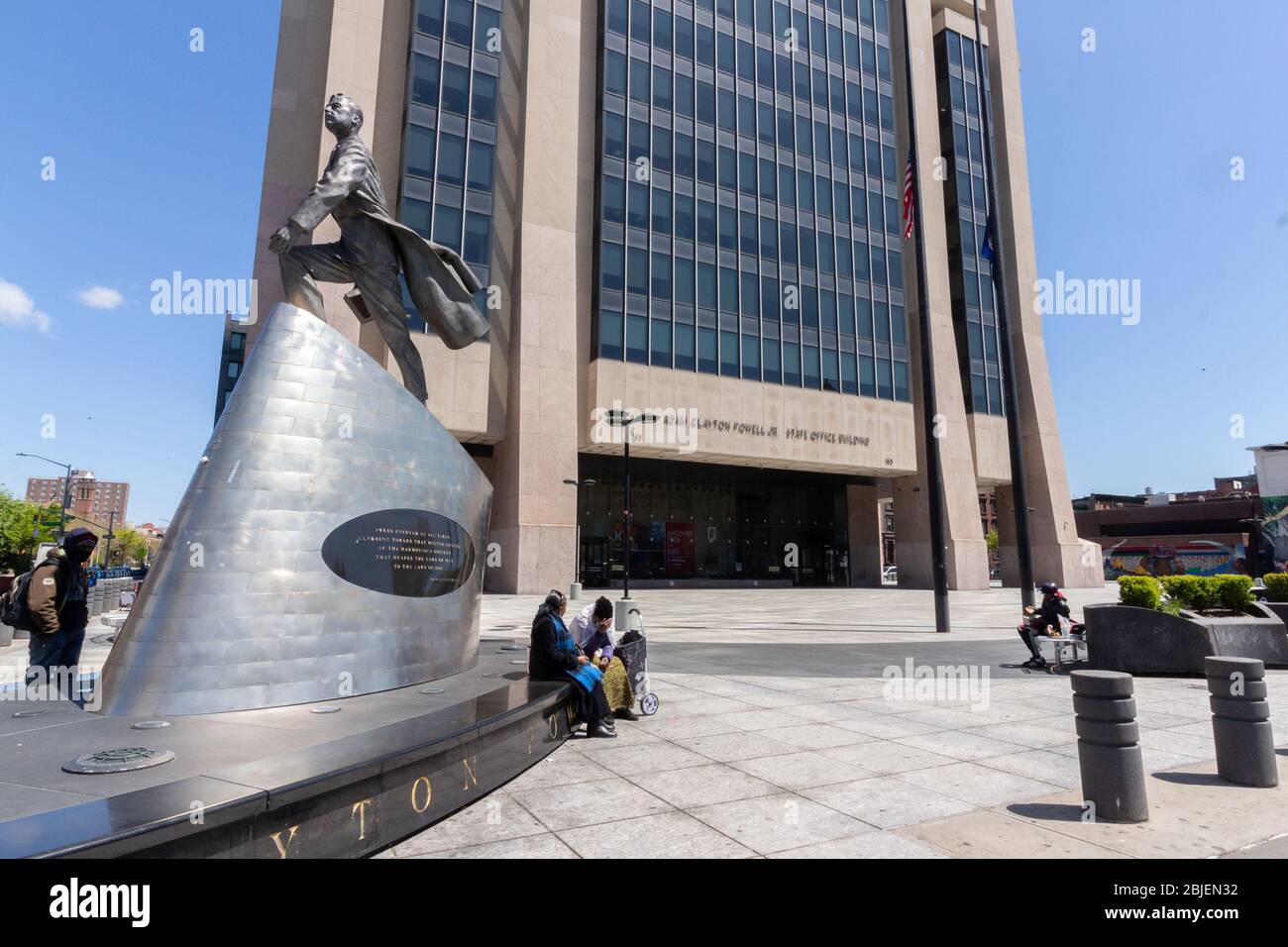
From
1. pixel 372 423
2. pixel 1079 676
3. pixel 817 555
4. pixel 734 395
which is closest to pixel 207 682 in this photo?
pixel 372 423

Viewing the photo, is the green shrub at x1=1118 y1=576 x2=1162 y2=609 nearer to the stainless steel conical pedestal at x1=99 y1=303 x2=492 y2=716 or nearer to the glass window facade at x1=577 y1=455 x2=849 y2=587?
the stainless steel conical pedestal at x1=99 y1=303 x2=492 y2=716

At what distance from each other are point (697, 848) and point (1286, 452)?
73.4 m

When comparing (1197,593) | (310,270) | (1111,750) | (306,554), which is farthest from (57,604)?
(1197,593)

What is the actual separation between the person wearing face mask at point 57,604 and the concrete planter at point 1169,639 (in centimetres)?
1403

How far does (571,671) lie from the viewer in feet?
24.4

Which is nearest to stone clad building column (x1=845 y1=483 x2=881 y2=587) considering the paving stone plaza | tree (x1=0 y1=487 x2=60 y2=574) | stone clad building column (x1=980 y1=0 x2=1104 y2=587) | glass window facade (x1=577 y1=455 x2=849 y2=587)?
glass window facade (x1=577 y1=455 x2=849 y2=587)

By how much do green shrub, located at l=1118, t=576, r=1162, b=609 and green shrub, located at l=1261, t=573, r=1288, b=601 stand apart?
3.44m

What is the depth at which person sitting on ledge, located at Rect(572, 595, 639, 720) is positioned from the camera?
8.10 meters

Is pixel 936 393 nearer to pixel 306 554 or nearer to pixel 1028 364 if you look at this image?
pixel 1028 364

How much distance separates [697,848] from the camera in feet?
14.0

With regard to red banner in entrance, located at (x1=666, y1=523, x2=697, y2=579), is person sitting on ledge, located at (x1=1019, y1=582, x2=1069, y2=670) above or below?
below

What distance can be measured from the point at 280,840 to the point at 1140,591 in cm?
1279
